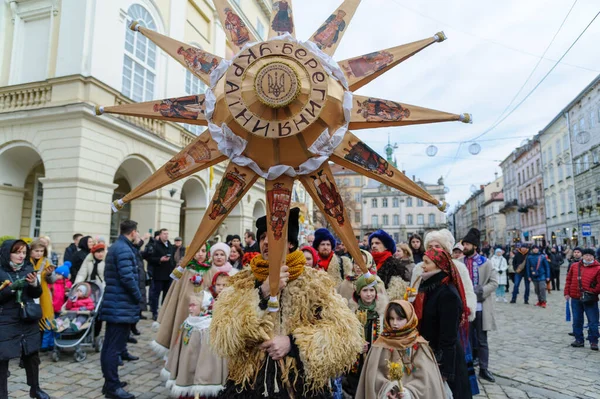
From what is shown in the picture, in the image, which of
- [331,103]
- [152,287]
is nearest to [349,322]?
[331,103]

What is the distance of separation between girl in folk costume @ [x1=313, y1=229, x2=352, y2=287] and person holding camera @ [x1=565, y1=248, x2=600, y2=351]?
494 cm

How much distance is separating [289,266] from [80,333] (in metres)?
5.34

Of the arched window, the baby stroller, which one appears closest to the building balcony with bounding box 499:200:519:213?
the arched window

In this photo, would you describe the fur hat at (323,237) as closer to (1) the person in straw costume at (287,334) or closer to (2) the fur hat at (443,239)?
(2) the fur hat at (443,239)

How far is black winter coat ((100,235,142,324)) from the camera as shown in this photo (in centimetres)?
448

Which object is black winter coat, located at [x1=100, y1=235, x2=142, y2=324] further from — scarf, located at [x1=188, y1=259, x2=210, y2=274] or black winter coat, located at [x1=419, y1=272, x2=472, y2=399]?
black winter coat, located at [x1=419, y1=272, x2=472, y2=399]

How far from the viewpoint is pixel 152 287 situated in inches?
329

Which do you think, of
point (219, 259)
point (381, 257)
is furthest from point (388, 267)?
point (219, 259)

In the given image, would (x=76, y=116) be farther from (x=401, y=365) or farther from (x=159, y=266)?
(x=401, y=365)

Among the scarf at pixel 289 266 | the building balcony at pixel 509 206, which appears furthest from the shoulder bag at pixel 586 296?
the building balcony at pixel 509 206

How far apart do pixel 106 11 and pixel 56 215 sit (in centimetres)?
658

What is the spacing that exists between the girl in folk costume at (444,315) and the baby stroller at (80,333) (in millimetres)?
5248

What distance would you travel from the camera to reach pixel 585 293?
22.7 ft

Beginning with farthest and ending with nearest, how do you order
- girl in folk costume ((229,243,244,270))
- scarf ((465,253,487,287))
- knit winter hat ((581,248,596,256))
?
girl in folk costume ((229,243,244,270))
knit winter hat ((581,248,596,256))
scarf ((465,253,487,287))
